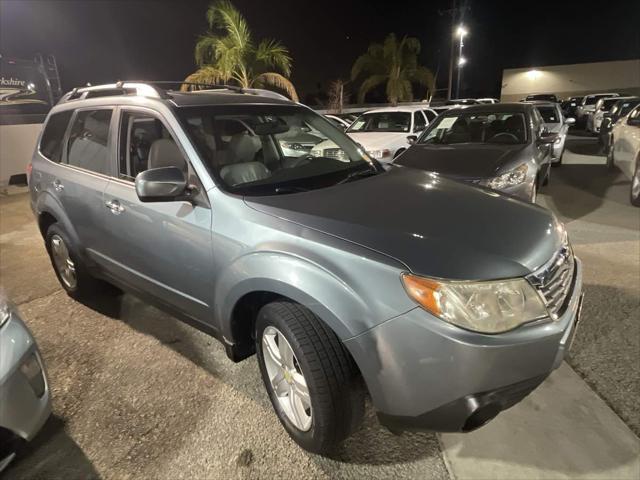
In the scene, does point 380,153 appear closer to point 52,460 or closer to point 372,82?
point 52,460

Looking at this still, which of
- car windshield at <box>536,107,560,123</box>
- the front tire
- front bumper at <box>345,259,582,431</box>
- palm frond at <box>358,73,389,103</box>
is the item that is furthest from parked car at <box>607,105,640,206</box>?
palm frond at <box>358,73,389,103</box>

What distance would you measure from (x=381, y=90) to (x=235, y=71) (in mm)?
12454

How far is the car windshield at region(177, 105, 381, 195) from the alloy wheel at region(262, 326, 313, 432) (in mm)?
798

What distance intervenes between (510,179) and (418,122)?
4.86 metres

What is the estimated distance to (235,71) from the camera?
15.3 metres

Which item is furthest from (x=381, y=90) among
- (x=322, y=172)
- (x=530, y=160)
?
(x=322, y=172)

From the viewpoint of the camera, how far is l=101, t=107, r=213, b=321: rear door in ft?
7.77

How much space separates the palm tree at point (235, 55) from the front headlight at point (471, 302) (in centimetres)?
1485

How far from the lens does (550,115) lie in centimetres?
1001

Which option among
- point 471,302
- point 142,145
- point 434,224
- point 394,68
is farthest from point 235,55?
point 471,302

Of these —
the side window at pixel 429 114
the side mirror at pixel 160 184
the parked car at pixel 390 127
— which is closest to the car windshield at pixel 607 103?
the side window at pixel 429 114

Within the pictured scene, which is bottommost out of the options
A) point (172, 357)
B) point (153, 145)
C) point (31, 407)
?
Result: point (172, 357)

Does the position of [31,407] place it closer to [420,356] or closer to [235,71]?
[420,356]

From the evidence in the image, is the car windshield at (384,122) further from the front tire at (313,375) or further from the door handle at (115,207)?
the front tire at (313,375)
